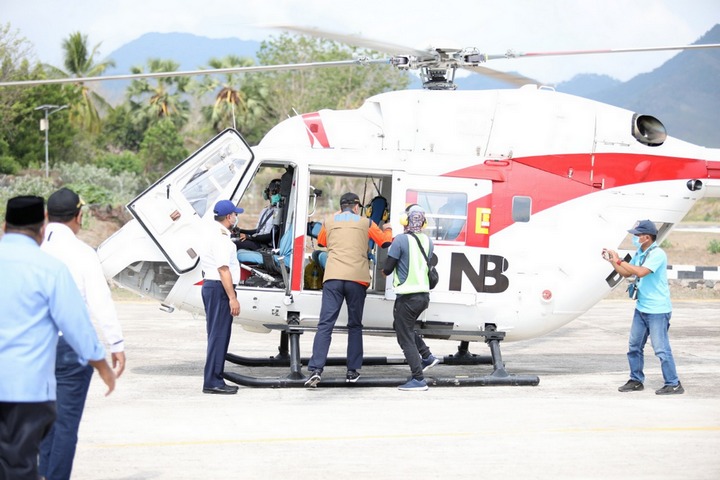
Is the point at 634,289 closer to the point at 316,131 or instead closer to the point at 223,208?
the point at 316,131

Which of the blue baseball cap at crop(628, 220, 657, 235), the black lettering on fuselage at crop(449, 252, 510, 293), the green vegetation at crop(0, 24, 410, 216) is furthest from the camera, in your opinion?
the green vegetation at crop(0, 24, 410, 216)

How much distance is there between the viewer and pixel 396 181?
10383 mm

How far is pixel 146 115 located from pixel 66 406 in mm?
71913

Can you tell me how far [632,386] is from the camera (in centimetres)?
1030

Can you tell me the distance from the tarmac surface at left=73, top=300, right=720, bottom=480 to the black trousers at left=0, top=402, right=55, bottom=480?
1909 millimetres

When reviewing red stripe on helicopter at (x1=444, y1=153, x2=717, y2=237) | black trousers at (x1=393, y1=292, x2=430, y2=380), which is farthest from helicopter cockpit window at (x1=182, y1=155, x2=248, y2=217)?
red stripe on helicopter at (x1=444, y1=153, x2=717, y2=237)

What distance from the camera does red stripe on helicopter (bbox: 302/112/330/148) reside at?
10547 millimetres

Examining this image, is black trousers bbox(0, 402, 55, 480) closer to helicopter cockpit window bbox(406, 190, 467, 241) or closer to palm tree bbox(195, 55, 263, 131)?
helicopter cockpit window bbox(406, 190, 467, 241)

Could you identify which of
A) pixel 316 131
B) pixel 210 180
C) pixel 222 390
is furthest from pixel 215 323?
pixel 316 131

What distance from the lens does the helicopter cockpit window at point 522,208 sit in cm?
1064

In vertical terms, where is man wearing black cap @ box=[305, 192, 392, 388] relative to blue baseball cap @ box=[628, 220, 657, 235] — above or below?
below

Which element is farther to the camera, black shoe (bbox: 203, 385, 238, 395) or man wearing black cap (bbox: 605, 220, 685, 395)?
man wearing black cap (bbox: 605, 220, 685, 395)

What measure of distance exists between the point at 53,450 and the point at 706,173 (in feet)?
27.3

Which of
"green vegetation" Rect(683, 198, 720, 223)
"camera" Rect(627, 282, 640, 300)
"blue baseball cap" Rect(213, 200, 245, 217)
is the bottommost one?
"green vegetation" Rect(683, 198, 720, 223)
